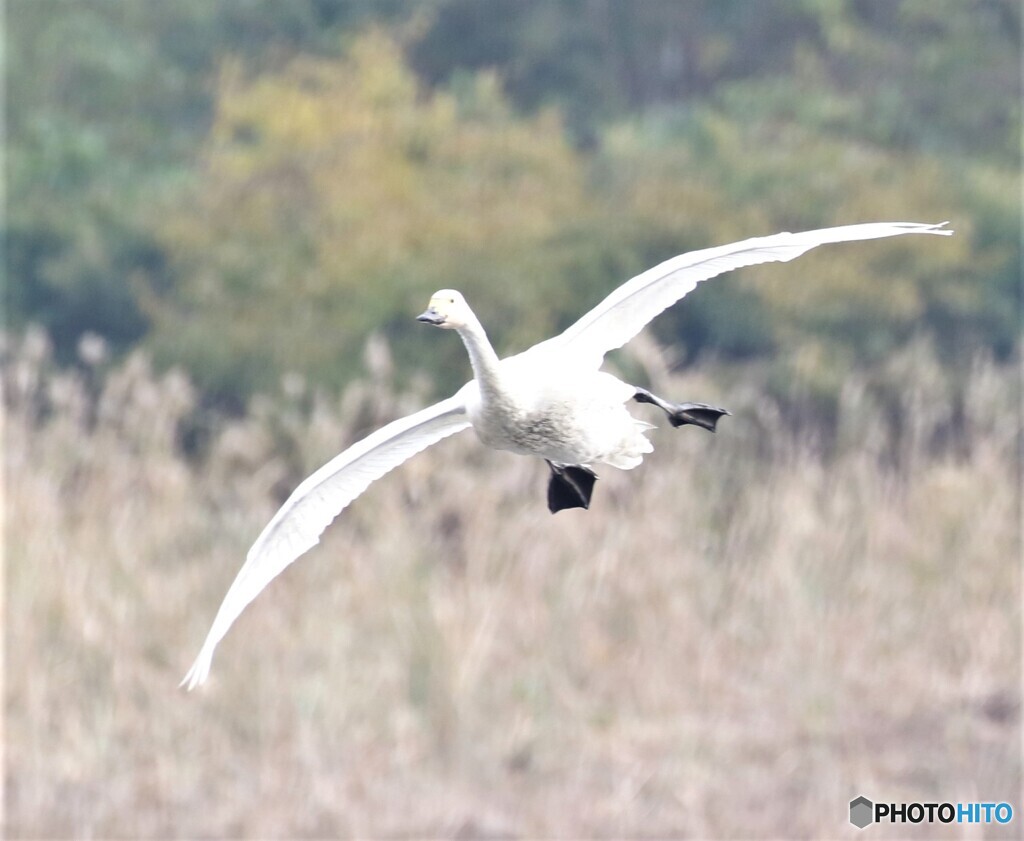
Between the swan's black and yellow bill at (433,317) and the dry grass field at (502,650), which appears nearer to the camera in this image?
the swan's black and yellow bill at (433,317)

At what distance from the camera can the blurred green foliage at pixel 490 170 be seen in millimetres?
14211

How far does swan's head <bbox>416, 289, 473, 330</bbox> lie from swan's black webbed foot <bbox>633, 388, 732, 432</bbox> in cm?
79

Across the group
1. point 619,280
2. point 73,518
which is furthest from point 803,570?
point 619,280

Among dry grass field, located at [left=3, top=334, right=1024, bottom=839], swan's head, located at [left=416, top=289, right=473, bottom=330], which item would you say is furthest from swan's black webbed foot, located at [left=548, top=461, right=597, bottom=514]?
dry grass field, located at [left=3, top=334, right=1024, bottom=839]

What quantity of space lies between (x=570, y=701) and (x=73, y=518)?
238 centimetres

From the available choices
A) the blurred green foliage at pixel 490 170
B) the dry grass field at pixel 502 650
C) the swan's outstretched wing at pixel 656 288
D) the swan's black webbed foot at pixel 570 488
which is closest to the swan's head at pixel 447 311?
the swan's outstretched wing at pixel 656 288

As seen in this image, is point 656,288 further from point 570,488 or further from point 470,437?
point 470,437

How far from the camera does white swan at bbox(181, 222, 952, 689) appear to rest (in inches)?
175

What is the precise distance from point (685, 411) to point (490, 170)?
32.2ft

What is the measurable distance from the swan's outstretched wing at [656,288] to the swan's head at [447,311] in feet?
1.15

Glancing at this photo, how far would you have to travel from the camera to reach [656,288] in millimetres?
4816

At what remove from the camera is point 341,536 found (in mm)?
9555

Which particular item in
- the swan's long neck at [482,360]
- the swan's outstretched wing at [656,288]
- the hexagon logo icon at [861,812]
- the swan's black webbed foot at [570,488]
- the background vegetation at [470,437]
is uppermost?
the background vegetation at [470,437]

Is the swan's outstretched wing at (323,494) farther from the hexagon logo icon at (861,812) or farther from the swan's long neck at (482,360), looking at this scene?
the hexagon logo icon at (861,812)
